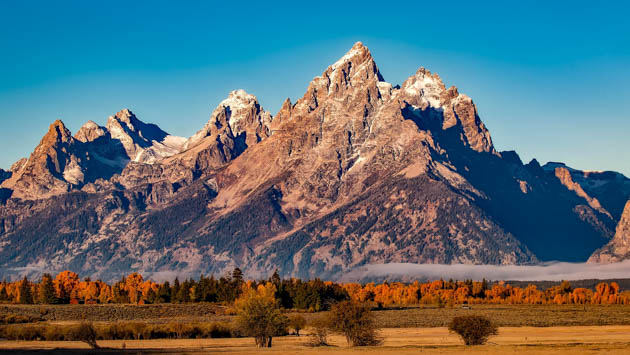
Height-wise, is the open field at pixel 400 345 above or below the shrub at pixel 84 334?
below

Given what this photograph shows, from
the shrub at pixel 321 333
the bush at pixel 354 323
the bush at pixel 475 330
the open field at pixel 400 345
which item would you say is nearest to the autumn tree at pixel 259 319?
the open field at pixel 400 345

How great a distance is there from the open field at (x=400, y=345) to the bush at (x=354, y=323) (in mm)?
2607

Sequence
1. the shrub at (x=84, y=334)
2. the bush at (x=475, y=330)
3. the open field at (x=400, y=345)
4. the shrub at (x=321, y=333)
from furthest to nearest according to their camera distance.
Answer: the shrub at (x=84, y=334) < the shrub at (x=321, y=333) < the bush at (x=475, y=330) < the open field at (x=400, y=345)

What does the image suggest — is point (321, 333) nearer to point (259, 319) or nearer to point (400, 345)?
point (259, 319)

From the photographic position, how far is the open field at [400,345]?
14738cm

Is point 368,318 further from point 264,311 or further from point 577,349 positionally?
point 577,349

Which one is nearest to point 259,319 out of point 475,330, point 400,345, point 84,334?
point 400,345

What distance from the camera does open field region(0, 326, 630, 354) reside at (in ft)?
484

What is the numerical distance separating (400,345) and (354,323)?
10.7 metres

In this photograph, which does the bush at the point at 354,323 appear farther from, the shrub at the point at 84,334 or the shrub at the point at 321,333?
the shrub at the point at 84,334

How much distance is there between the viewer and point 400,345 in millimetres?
167375

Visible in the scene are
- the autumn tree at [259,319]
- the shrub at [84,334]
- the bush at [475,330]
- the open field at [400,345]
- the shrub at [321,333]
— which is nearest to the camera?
the open field at [400,345]

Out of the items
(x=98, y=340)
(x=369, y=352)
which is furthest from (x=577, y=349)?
(x=98, y=340)

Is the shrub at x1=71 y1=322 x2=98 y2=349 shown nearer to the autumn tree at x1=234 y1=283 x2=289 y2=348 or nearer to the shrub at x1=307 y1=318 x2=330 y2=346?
the autumn tree at x1=234 y1=283 x2=289 y2=348
